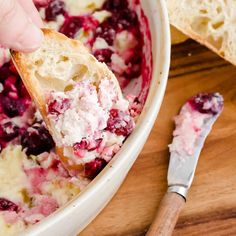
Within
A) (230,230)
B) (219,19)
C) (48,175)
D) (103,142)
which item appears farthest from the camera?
(219,19)

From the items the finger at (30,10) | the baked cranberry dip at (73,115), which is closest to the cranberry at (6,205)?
the baked cranberry dip at (73,115)

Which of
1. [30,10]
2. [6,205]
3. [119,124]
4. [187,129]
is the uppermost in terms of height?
[30,10]

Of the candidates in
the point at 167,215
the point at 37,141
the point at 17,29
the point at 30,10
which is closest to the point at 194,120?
the point at 167,215

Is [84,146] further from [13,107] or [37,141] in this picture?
[13,107]

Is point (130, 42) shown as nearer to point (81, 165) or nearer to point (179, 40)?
point (179, 40)

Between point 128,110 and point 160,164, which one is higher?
point 128,110

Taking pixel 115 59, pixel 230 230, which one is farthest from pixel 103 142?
pixel 230 230
